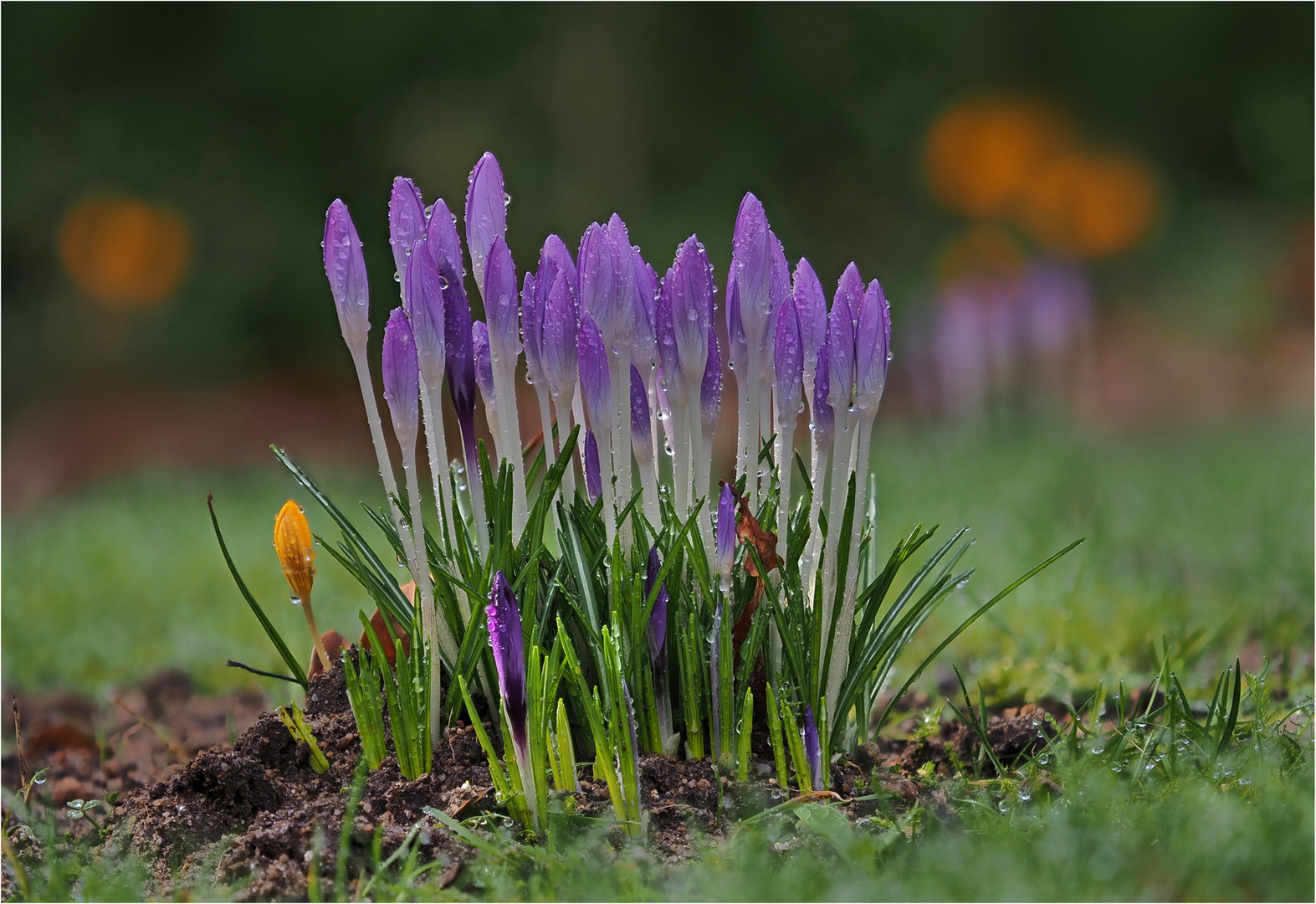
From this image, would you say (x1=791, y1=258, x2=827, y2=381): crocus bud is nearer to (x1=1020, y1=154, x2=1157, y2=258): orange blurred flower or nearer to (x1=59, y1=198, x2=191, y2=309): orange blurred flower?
(x1=59, y1=198, x2=191, y2=309): orange blurred flower

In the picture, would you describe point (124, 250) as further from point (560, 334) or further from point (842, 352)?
point (842, 352)

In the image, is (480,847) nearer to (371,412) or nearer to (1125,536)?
(371,412)

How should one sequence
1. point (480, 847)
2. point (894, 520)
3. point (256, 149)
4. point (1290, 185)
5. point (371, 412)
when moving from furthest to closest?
point (1290, 185), point (256, 149), point (894, 520), point (371, 412), point (480, 847)

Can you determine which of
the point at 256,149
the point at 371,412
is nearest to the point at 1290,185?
the point at 256,149

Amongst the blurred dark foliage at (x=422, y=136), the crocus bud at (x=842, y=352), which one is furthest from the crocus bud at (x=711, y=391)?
the blurred dark foliage at (x=422, y=136)

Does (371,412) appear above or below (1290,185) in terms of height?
below

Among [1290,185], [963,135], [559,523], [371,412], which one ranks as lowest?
[559,523]
